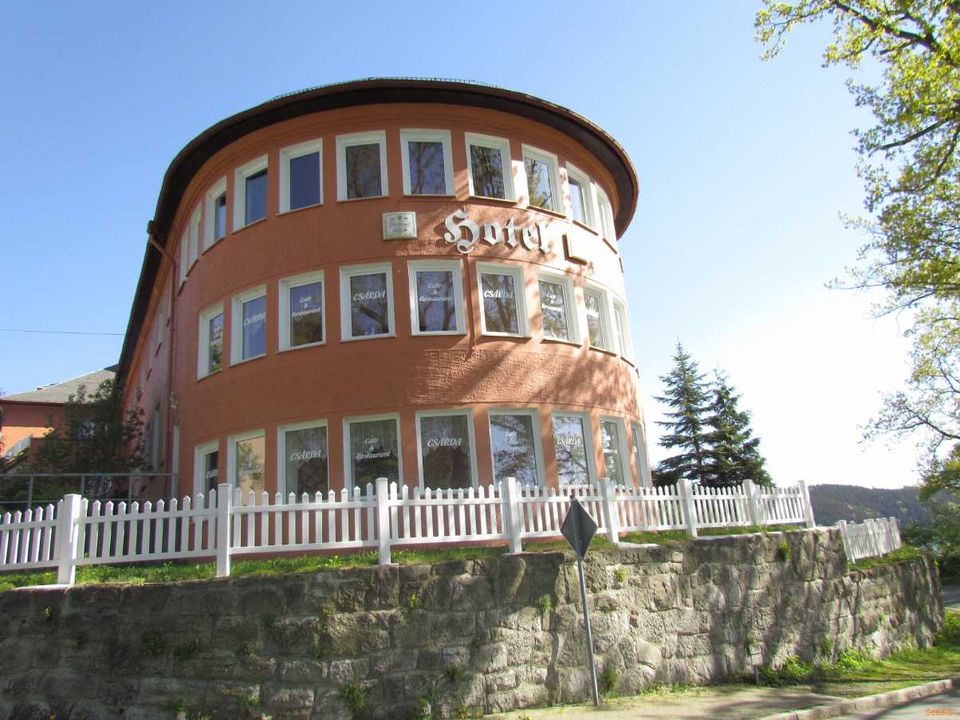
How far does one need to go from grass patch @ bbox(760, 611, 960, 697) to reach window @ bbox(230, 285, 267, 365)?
10838 mm

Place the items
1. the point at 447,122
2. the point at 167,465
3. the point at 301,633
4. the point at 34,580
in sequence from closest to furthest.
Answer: the point at 301,633
the point at 34,580
the point at 447,122
the point at 167,465

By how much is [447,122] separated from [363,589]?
1040 centimetres

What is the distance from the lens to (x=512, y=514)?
9250mm

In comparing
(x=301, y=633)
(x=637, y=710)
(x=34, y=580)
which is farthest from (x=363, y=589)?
(x=34, y=580)

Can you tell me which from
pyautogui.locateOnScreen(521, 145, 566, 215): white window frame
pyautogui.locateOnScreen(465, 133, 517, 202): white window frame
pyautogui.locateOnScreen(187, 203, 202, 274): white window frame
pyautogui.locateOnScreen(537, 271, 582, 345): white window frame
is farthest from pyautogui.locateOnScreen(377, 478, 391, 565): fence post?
pyautogui.locateOnScreen(187, 203, 202, 274): white window frame

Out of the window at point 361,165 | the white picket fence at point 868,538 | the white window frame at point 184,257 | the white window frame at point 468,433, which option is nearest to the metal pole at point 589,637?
the white window frame at point 468,433

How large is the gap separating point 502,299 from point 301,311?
4.08 m

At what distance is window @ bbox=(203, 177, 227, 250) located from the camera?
1600 centimetres

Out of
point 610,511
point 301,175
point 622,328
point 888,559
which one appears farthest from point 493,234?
point 888,559

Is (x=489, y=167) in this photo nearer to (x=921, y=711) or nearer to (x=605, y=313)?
(x=605, y=313)

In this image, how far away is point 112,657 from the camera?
7.93 m

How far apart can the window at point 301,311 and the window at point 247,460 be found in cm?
192

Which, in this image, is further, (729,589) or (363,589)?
(729,589)

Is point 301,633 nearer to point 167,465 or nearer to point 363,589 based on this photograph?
point 363,589
